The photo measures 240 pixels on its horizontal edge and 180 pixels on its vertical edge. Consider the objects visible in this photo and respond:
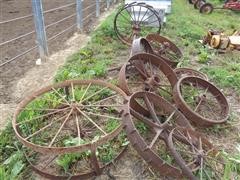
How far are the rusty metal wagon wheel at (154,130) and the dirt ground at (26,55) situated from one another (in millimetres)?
1621

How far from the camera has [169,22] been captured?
8.78m

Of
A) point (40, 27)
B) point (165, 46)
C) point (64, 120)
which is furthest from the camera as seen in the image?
point (165, 46)

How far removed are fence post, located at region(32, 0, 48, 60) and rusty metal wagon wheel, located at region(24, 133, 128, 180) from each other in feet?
8.83

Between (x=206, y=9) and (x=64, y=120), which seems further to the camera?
(x=206, y=9)

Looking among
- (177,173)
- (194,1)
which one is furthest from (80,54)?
(194,1)

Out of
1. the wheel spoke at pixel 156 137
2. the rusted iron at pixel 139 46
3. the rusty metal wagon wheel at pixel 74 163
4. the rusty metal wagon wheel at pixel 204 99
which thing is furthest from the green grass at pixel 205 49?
the rusty metal wagon wheel at pixel 74 163

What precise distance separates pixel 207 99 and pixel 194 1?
9.30 metres

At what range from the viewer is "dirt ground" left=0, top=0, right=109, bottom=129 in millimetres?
4347

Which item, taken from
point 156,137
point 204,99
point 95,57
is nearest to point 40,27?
point 95,57

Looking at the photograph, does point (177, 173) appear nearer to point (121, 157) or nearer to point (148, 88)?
point (121, 157)

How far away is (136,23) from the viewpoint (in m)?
6.75

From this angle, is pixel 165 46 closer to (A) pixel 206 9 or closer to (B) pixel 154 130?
(B) pixel 154 130

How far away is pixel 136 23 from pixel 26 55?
249 cm

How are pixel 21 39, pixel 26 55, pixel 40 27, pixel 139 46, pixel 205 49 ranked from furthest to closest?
pixel 205 49 < pixel 21 39 < pixel 26 55 < pixel 40 27 < pixel 139 46
